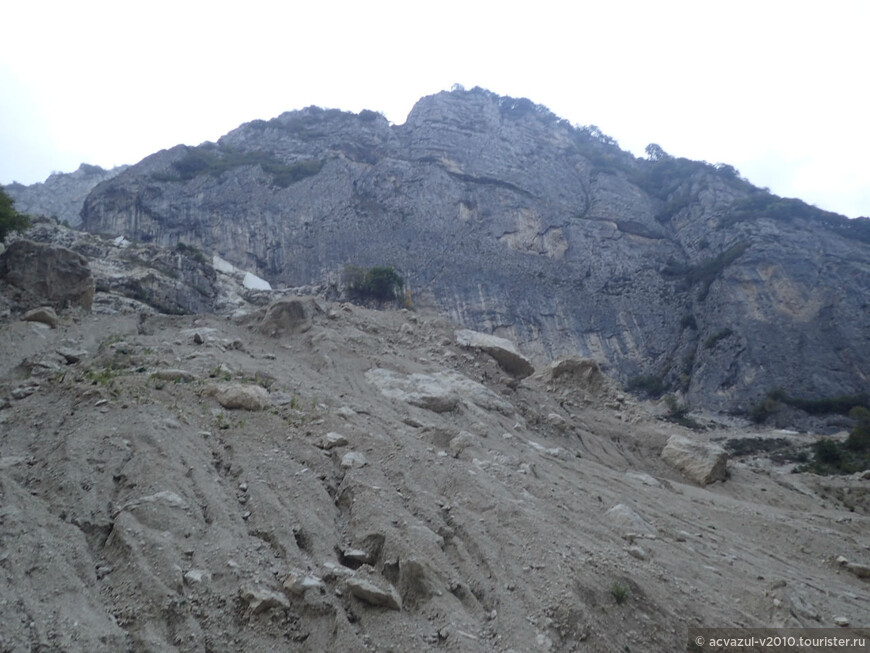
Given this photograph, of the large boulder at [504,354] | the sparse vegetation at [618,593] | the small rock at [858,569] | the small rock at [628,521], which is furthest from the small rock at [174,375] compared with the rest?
the small rock at [858,569]

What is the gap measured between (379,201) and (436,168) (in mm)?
6764

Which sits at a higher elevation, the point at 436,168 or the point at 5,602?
the point at 436,168

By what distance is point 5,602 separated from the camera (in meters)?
3.92

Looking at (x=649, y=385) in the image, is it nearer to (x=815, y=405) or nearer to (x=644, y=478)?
(x=815, y=405)

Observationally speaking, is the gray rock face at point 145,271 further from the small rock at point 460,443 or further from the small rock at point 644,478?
the small rock at point 644,478

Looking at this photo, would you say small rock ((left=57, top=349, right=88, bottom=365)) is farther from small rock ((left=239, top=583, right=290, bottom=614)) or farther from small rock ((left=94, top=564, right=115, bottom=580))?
small rock ((left=239, top=583, right=290, bottom=614))

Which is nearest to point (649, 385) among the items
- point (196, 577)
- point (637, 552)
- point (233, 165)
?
point (637, 552)

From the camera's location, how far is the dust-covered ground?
4.58m

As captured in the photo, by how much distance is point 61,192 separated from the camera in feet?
190

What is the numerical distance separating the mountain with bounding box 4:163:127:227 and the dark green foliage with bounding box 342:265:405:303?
32.1 meters

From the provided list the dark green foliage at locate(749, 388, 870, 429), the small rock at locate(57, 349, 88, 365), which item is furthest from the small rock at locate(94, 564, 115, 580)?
the dark green foliage at locate(749, 388, 870, 429)

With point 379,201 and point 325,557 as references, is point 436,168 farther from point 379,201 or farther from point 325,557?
point 325,557

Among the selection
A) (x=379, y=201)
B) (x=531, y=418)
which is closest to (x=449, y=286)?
(x=379, y=201)

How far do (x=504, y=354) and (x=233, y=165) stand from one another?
1397 inches
